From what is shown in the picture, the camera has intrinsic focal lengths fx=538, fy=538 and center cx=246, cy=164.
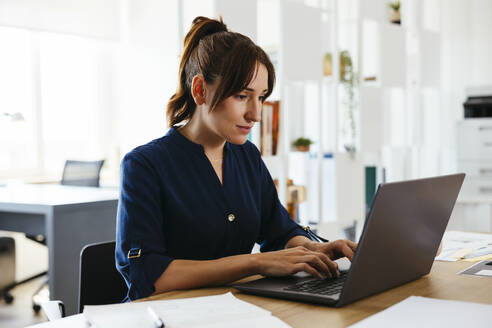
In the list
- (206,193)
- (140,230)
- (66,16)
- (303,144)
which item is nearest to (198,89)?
(206,193)

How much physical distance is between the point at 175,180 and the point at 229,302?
0.46 m

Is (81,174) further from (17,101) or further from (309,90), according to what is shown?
(309,90)

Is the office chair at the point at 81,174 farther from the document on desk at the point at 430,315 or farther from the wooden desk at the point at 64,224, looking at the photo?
the document on desk at the point at 430,315

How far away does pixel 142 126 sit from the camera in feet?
17.5

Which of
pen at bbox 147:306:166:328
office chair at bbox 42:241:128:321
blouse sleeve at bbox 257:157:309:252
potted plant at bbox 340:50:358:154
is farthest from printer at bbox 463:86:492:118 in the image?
pen at bbox 147:306:166:328

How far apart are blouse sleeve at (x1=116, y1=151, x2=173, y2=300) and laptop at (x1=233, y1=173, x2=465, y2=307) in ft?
0.64

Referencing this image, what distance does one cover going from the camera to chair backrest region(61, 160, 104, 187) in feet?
13.3

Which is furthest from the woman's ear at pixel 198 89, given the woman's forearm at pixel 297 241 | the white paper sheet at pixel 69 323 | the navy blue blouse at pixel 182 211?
the white paper sheet at pixel 69 323

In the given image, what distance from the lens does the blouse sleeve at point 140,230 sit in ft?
3.65

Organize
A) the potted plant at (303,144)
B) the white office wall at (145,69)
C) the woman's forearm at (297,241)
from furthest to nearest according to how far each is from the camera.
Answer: the white office wall at (145,69) → the potted plant at (303,144) → the woman's forearm at (297,241)

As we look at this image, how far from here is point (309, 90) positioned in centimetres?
434

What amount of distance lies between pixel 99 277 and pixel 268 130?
68.8 inches

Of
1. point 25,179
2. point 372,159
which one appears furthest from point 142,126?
point 372,159

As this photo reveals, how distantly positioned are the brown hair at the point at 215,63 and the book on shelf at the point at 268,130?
150 cm
